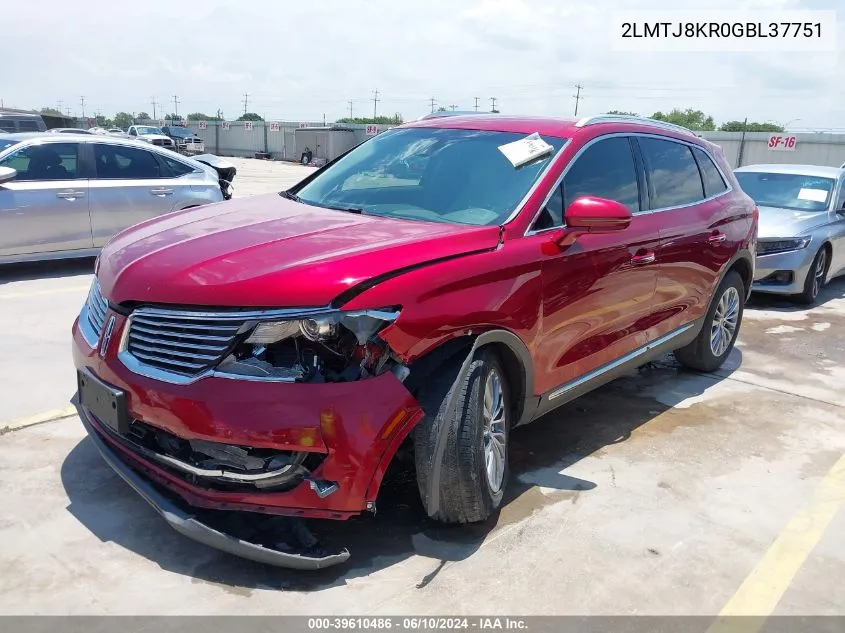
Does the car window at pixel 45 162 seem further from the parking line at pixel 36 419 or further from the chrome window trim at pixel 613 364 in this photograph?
the chrome window trim at pixel 613 364

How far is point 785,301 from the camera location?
9047 millimetres

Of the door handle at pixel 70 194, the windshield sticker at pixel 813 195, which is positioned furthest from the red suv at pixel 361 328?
the windshield sticker at pixel 813 195

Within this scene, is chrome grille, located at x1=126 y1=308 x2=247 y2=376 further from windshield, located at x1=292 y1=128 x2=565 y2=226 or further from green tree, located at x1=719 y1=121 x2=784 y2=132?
green tree, located at x1=719 y1=121 x2=784 y2=132

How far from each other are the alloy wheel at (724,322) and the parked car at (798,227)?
2.70 meters

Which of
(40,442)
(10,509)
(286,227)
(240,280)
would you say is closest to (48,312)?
(40,442)

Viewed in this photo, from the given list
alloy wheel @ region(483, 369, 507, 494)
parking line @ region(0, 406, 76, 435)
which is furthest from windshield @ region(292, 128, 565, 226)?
parking line @ region(0, 406, 76, 435)

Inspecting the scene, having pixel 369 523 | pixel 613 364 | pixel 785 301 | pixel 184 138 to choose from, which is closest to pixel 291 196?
pixel 369 523

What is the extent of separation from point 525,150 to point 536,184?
0.30 metres

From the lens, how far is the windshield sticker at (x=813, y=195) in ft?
30.2

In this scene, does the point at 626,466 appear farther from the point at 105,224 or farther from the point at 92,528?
the point at 105,224

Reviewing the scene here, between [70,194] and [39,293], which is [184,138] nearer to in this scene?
[70,194]

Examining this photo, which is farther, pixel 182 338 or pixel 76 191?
pixel 76 191

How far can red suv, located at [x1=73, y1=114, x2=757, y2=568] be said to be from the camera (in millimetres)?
2781

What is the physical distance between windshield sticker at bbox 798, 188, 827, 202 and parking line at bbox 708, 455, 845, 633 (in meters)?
6.01
